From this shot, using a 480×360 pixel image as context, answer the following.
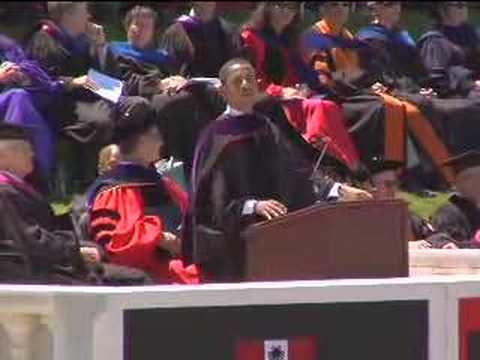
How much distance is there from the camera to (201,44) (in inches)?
469

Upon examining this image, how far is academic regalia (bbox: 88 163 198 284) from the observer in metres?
7.38

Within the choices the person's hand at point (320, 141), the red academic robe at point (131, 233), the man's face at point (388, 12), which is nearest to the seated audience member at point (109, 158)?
the red academic robe at point (131, 233)

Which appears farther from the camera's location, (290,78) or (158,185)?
(290,78)

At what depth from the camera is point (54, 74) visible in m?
10.8

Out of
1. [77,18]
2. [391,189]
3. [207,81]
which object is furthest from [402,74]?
[391,189]

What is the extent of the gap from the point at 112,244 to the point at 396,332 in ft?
7.48

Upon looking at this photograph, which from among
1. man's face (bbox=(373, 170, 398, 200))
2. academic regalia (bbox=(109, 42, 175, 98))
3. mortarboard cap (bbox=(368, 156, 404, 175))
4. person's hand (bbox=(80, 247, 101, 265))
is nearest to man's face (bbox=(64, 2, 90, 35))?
academic regalia (bbox=(109, 42, 175, 98))

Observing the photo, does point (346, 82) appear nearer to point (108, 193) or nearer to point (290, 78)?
point (290, 78)

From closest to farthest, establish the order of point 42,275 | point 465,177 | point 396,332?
point 396,332 < point 42,275 < point 465,177

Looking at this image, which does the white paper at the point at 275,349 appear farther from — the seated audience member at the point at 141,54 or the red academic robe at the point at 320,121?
the seated audience member at the point at 141,54

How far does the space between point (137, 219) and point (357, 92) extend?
4.78m

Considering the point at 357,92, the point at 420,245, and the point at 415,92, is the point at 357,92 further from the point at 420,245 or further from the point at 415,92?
the point at 420,245

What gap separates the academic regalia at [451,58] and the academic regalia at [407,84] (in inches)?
5.1

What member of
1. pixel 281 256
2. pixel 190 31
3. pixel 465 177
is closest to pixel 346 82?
pixel 190 31
